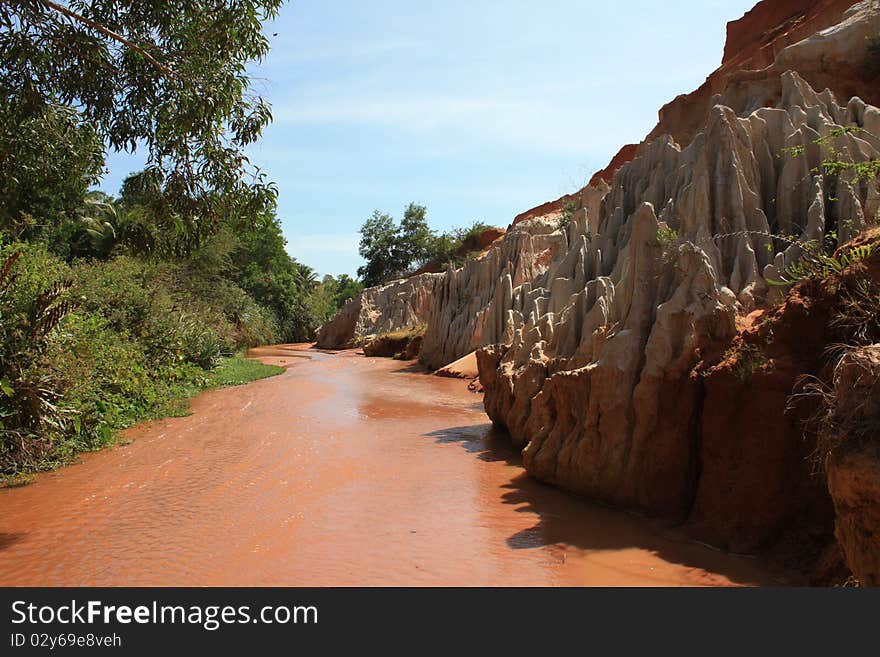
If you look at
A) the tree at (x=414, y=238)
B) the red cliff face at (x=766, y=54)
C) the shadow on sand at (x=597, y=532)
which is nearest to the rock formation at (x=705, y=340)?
the shadow on sand at (x=597, y=532)

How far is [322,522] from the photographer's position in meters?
6.35

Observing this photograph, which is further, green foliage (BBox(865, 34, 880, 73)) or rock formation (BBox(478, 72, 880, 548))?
green foliage (BBox(865, 34, 880, 73))

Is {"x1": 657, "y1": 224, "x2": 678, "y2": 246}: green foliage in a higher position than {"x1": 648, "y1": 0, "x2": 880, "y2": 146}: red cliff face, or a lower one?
lower

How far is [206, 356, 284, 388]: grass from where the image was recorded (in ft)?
59.3

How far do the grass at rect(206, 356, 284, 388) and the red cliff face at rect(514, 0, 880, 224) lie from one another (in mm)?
13740

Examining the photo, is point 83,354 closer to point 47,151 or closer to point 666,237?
point 47,151

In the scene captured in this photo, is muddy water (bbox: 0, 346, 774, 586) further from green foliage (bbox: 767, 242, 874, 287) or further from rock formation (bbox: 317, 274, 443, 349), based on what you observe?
rock formation (bbox: 317, 274, 443, 349)

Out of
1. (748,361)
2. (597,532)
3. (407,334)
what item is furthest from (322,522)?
(407,334)

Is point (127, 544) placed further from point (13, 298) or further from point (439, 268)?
point (439, 268)

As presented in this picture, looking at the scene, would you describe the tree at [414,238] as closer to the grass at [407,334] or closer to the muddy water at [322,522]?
the grass at [407,334]

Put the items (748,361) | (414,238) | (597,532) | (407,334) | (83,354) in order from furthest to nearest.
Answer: (414,238) < (407,334) < (83,354) < (597,532) < (748,361)

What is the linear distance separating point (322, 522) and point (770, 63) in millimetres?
29745

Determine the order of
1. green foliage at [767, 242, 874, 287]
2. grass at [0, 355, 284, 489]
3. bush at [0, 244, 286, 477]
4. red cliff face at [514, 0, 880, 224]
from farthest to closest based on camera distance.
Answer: red cliff face at [514, 0, 880, 224] → grass at [0, 355, 284, 489] → bush at [0, 244, 286, 477] → green foliage at [767, 242, 874, 287]

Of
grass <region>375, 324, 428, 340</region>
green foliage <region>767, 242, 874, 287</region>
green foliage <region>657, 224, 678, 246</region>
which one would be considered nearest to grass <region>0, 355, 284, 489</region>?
green foliage <region>657, 224, 678, 246</region>
